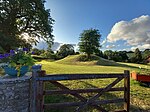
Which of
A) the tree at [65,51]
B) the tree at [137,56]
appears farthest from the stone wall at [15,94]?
the tree at [137,56]

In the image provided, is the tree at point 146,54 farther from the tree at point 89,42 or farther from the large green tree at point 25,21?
the large green tree at point 25,21

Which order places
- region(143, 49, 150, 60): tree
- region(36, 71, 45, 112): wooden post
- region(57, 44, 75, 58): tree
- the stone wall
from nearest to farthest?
the stone wall < region(36, 71, 45, 112): wooden post < region(57, 44, 75, 58): tree < region(143, 49, 150, 60): tree

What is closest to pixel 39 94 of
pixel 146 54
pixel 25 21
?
pixel 25 21

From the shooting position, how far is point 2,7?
17.1 m

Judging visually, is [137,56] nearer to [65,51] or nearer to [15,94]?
[65,51]

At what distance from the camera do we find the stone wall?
418 cm

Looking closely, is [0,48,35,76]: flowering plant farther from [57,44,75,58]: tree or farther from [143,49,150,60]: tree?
[143,49,150,60]: tree

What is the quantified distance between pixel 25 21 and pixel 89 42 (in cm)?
2309

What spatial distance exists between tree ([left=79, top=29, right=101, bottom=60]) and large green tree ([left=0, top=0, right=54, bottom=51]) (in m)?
21.2

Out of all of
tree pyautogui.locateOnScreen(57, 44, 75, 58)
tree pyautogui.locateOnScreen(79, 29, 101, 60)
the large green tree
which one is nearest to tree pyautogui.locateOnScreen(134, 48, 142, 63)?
tree pyautogui.locateOnScreen(79, 29, 101, 60)

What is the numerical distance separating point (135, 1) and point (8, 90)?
1296 centimetres

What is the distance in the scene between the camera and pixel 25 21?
755 inches

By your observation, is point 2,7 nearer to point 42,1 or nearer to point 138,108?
point 42,1

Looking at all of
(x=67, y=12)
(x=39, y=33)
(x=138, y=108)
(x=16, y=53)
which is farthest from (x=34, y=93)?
(x=39, y=33)
